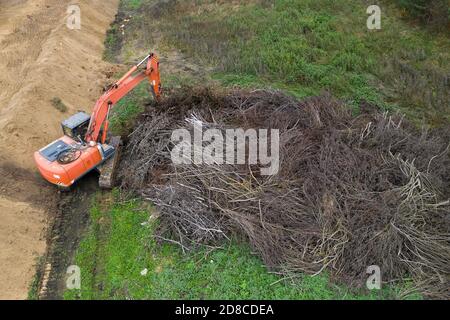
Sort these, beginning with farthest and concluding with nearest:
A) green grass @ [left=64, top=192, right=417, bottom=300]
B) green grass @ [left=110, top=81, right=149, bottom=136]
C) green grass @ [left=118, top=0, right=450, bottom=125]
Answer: green grass @ [left=118, top=0, right=450, bottom=125], green grass @ [left=110, top=81, right=149, bottom=136], green grass @ [left=64, top=192, right=417, bottom=300]

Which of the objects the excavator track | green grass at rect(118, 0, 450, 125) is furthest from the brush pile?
green grass at rect(118, 0, 450, 125)

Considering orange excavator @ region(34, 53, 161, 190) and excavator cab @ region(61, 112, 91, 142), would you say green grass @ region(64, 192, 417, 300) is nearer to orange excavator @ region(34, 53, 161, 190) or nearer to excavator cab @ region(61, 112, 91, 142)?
orange excavator @ region(34, 53, 161, 190)

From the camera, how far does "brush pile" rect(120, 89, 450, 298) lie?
8945 mm

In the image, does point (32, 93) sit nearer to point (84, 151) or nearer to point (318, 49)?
point (84, 151)

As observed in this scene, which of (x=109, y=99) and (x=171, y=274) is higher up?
(x=109, y=99)

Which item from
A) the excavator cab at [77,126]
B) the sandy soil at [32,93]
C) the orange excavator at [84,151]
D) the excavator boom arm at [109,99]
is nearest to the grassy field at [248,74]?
the orange excavator at [84,151]

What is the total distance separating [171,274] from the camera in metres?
9.19

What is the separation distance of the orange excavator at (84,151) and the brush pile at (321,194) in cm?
59

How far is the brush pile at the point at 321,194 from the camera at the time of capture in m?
8.95

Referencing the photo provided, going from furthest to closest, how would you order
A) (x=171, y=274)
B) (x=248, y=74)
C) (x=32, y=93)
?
(x=248, y=74)
(x=32, y=93)
(x=171, y=274)

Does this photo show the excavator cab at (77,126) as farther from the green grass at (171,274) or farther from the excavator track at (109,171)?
the green grass at (171,274)

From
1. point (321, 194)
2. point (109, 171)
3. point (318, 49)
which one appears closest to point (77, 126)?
point (109, 171)

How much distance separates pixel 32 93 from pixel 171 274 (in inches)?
328

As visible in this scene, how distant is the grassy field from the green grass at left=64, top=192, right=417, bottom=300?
2 centimetres
